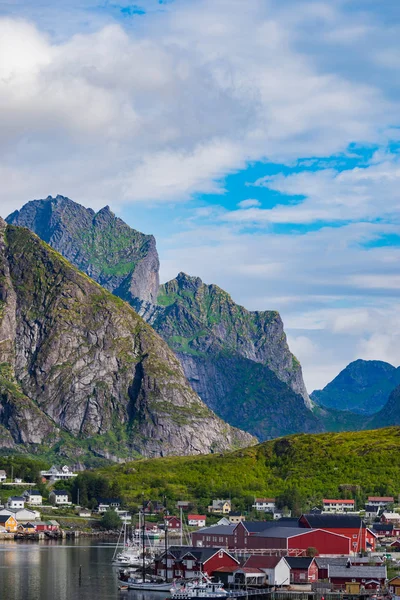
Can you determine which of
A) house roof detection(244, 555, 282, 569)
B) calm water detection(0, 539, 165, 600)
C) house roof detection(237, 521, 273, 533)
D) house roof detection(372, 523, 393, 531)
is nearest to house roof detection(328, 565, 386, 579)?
house roof detection(244, 555, 282, 569)

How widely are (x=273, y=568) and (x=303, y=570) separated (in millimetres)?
4012

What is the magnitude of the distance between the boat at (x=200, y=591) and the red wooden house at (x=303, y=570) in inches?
406

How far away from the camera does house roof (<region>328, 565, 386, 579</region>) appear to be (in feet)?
356

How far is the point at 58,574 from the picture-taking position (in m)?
121

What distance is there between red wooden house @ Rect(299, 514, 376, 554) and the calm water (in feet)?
89.2

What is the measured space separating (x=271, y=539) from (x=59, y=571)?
26968 mm

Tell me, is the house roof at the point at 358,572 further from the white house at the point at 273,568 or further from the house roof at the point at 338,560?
the white house at the point at 273,568

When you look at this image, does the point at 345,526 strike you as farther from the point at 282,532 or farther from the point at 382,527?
the point at 382,527

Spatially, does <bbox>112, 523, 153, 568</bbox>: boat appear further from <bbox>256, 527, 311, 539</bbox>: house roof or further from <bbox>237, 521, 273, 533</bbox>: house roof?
<bbox>256, 527, 311, 539</bbox>: house roof

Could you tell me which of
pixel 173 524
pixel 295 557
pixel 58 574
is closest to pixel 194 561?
pixel 295 557

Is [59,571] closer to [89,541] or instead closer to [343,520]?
[343,520]

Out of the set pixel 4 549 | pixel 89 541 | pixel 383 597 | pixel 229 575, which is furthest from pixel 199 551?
pixel 89 541

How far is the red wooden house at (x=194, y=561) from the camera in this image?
115 meters

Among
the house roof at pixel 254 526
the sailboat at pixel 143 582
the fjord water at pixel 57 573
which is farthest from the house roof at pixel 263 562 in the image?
the house roof at pixel 254 526
